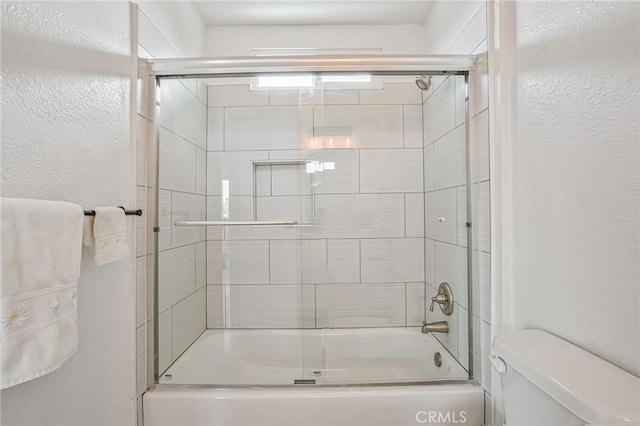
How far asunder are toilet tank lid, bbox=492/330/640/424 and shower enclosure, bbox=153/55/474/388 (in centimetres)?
53

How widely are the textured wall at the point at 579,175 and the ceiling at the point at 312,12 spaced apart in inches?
41.0

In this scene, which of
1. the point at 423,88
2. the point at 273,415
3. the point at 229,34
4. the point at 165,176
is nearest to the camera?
the point at 273,415

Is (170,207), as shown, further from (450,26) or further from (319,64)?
(450,26)

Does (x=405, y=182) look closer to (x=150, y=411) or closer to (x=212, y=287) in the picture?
(x=212, y=287)

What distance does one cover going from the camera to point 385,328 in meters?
→ 1.67

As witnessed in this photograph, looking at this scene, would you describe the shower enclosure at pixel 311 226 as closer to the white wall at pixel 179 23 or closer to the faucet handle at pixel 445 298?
the faucet handle at pixel 445 298

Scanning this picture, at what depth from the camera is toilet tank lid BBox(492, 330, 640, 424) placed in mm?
551

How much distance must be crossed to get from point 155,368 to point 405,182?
150 cm

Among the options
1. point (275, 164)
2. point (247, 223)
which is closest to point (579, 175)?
point (275, 164)

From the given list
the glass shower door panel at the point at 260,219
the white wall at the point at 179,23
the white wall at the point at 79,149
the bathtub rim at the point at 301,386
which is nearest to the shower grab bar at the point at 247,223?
the glass shower door panel at the point at 260,219

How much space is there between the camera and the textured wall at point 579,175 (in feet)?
2.17

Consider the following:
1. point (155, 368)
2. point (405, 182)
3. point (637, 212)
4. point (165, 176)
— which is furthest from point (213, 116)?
point (637, 212)

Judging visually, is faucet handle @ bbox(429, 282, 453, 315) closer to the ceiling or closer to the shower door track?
the shower door track

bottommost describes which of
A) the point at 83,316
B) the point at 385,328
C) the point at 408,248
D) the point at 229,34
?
the point at 385,328
